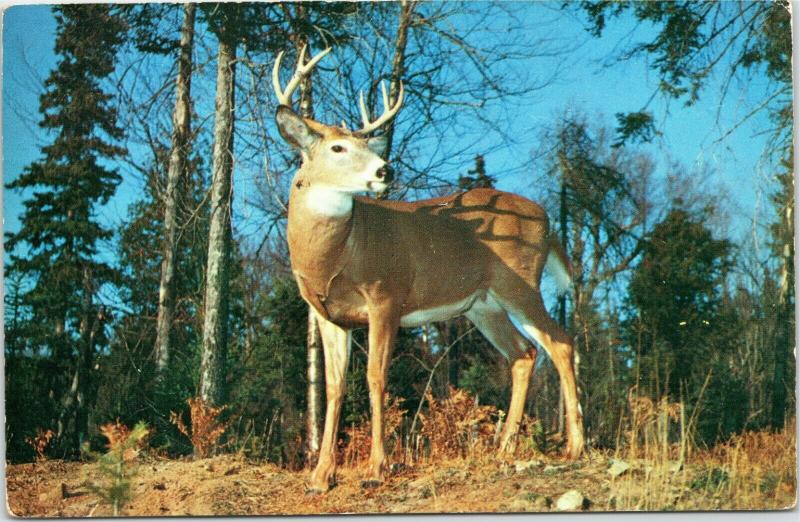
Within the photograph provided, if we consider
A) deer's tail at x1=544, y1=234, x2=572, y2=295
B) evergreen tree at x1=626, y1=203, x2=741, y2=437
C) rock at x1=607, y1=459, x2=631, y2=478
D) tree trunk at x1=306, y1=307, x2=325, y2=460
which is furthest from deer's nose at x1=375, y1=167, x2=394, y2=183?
rock at x1=607, y1=459, x2=631, y2=478

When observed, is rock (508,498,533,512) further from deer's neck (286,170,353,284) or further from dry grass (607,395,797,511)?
Result: deer's neck (286,170,353,284)

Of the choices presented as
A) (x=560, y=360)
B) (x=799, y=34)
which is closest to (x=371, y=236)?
(x=560, y=360)

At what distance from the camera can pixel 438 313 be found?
626cm

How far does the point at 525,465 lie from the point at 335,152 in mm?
2005

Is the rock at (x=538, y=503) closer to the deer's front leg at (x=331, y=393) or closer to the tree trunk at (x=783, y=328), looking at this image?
the deer's front leg at (x=331, y=393)

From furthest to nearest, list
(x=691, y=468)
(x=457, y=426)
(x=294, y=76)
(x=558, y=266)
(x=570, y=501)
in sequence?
(x=558, y=266)
(x=457, y=426)
(x=294, y=76)
(x=691, y=468)
(x=570, y=501)

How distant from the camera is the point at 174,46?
6676 millimetres

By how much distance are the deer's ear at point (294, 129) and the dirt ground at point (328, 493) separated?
1.84 metres

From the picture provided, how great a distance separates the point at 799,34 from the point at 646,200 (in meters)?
1.31

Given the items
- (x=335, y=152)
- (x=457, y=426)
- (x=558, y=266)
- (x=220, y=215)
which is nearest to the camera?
(x=335, y=152)

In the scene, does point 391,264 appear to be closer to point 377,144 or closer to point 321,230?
point 321,230

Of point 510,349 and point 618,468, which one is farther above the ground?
point 510,349

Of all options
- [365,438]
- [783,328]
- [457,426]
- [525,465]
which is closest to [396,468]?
[365,438]

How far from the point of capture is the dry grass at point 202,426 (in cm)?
640
